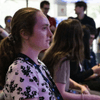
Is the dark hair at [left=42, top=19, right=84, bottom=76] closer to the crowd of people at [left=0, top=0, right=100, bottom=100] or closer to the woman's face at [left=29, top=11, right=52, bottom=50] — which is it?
the crowd of people at [left=0, top=0, right=100, bottom=100]

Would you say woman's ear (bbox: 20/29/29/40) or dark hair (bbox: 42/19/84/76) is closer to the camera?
woman's ear (bbox: 20/29/29/40)

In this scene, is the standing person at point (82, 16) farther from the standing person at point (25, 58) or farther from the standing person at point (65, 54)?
the standing person at point (25, 58)

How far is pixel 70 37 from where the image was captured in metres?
1.54

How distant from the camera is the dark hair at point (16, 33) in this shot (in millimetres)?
935

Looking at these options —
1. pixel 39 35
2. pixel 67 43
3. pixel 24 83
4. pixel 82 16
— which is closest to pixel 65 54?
pixel 67 43

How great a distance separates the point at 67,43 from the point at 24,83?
2.59 ft

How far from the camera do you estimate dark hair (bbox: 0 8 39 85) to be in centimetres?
94

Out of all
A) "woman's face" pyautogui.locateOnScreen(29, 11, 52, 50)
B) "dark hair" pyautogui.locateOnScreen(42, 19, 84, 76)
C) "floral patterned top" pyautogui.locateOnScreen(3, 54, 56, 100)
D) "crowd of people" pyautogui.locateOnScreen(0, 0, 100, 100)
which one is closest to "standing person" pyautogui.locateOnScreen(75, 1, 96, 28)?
"dark hair" pyautogui.locateOnScreen(42, 19, 84, 76)

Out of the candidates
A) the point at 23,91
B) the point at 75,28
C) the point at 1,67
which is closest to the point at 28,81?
the point at 23,91

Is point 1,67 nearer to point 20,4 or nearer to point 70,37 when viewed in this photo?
point 70,37

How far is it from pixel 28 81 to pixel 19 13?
360mm

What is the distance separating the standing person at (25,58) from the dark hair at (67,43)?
0.45 m

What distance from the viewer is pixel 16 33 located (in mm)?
961

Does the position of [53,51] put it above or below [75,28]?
below
